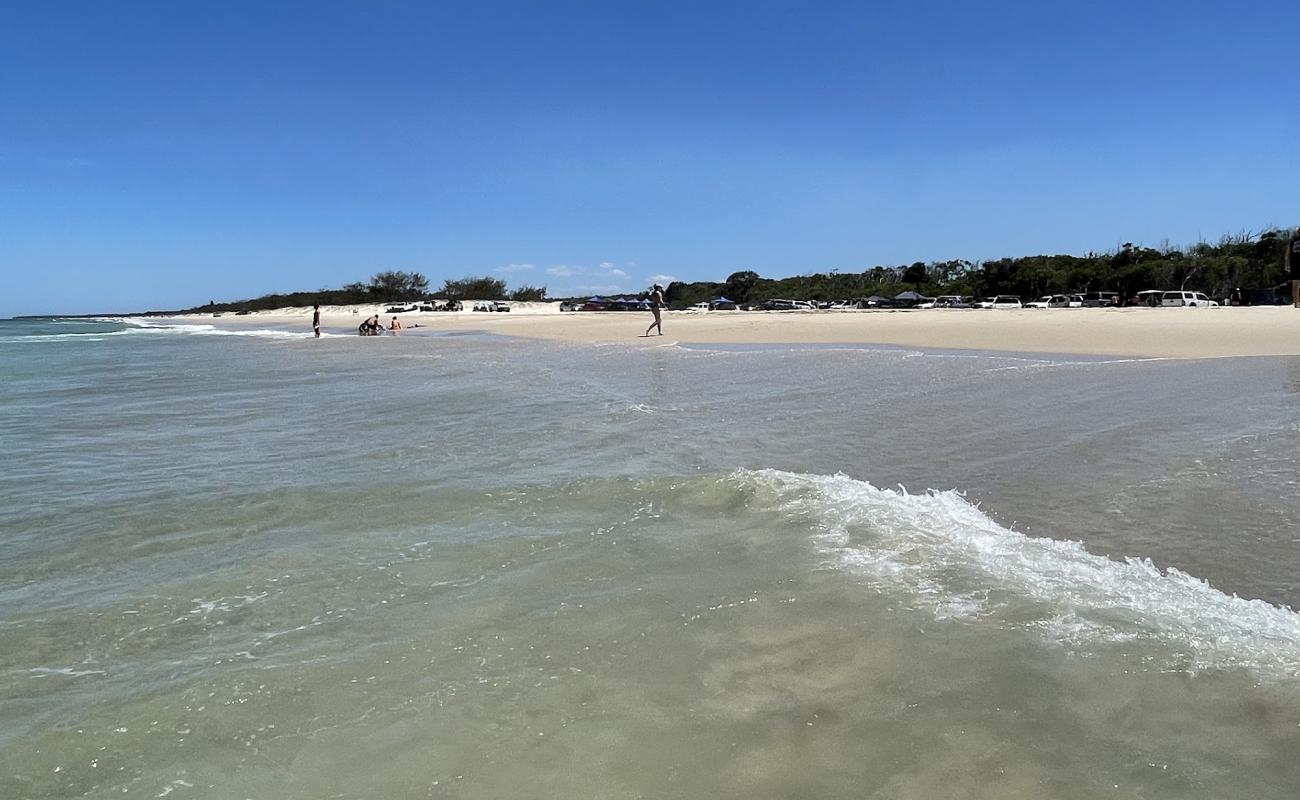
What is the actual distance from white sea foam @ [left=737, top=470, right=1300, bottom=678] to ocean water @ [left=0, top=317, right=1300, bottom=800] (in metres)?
0.02

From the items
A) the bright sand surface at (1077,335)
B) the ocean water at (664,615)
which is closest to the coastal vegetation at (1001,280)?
the bright sand surface at (1077,335)

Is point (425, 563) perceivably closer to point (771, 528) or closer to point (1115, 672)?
point (771, 528)

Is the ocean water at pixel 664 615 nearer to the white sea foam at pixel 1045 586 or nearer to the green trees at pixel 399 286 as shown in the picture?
the white sea foam at pixel 1045 586

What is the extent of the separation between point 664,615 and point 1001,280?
79.3 metres

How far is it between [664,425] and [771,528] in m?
3.97

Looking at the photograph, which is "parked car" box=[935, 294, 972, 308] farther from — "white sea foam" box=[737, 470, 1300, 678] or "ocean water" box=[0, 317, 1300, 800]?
"white sea foam" box=[737, 470, 1300, 678]

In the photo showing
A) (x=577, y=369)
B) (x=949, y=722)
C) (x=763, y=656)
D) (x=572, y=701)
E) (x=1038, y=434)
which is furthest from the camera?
(x=577, y=369)

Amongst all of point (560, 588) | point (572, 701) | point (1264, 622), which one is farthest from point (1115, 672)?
point (560, 588)

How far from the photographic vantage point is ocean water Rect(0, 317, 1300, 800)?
2.39 metres

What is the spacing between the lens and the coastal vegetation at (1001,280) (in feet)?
191

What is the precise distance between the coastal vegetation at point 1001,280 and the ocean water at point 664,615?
62.0 meters

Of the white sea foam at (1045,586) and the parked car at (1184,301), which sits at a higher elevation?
the parked car at (1184,301)

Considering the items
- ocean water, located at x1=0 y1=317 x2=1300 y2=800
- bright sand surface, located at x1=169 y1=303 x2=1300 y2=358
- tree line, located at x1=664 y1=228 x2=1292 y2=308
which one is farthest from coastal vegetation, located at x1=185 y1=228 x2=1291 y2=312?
ocean water, located at x1=0 y1=317 x2=1300 y2=800

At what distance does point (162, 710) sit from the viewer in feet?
9.12
